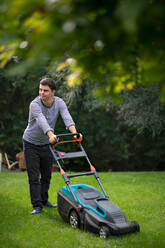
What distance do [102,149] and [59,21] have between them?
49.5 ft

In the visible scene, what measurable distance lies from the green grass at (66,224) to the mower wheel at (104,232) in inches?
1.8

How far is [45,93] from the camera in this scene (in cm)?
451

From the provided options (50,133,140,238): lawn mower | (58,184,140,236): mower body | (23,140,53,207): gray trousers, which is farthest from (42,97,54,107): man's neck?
(58,184,140,236): mower body

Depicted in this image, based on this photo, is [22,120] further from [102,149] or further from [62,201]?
[62,201]

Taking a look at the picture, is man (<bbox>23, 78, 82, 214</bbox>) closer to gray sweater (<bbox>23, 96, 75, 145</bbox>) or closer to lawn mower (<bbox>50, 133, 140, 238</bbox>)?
gray sweater (<bbox>23, 96, 75, 145</bbox>)

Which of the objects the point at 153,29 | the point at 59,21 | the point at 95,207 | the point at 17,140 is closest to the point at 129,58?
the point at 153,29

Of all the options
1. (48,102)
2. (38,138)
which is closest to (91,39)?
(48,102)

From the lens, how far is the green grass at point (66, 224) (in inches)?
145

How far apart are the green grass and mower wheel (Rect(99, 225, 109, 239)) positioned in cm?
5

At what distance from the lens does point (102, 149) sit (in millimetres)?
16141

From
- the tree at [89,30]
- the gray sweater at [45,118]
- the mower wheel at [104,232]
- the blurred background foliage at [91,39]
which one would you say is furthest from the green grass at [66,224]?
the tree at [89,30]

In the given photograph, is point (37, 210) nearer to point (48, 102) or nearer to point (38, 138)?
point (38, 138)

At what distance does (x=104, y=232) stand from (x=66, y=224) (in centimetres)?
84

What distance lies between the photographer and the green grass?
12.1 feet
